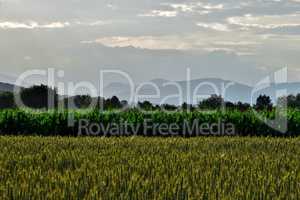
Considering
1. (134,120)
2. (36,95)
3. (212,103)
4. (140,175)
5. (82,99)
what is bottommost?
(140,175)

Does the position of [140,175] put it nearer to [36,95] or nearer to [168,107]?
[168,107]

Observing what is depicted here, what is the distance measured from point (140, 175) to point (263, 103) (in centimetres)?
1824

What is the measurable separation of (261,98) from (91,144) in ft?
51.5

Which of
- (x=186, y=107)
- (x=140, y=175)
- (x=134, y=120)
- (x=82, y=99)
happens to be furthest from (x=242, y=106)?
(x=140, y=175)

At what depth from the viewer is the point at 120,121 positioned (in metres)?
20.9

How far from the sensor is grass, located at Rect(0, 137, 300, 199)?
564cm

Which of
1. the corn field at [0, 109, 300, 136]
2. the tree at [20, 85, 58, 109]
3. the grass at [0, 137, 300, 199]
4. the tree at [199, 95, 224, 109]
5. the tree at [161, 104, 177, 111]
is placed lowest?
the grass at [0, 137, 300, 199]

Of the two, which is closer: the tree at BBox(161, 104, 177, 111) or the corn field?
the corn field

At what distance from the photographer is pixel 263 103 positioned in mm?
24688

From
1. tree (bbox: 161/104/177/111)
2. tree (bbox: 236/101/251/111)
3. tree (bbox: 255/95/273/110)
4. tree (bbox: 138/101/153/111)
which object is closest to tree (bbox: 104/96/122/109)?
tree (bbox: 138/101/153/111)

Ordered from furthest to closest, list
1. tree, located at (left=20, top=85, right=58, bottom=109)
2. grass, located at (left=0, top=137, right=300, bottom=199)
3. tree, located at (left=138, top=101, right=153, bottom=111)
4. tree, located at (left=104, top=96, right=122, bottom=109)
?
tree, located at (left=20, top=85, right=58, bottom=109) → tree, located at (left=104, top=96, right=122, bottom=109) → tree, located at (left=138, top=101, right=153, bottom=111) → grass, located at (left=0, top=137, right=300, bottom=199)

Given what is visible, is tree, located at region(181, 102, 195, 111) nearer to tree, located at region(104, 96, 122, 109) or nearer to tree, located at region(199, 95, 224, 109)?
tree, located at region(199, 95, 224, 109)

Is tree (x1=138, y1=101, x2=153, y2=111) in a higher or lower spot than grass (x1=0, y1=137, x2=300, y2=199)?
higher

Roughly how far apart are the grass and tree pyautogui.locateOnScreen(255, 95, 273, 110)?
1145cm
